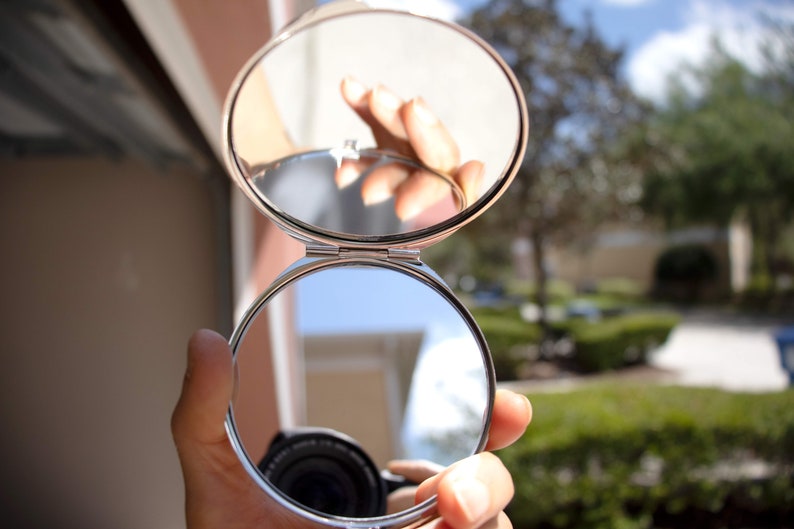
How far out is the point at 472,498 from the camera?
0.58 meters

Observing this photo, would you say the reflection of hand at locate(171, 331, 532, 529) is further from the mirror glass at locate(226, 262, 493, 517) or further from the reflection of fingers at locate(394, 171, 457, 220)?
the reflection of fingers at locate(394, 171, 457, 220)

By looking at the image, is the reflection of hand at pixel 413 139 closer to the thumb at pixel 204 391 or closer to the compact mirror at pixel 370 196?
the compact mirror at pixel 370 196

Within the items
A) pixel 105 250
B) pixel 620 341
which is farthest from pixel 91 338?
pixel 620 341

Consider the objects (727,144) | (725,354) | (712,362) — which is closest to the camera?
(712,362)

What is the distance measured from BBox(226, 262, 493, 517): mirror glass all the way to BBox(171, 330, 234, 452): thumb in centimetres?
4

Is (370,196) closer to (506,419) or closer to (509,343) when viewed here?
(506,419)

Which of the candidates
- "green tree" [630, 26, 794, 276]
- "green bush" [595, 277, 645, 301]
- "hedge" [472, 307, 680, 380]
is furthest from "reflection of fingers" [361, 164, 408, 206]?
"green bush" [595, 277, 645, 301]

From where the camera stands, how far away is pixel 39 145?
233cm

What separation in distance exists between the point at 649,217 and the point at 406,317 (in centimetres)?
2090

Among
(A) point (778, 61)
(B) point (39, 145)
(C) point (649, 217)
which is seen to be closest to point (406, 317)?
(B) point (39, 145)

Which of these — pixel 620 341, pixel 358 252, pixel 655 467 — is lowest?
pixel 620 341

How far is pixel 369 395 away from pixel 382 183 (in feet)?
1.08

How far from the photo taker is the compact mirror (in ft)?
2.13

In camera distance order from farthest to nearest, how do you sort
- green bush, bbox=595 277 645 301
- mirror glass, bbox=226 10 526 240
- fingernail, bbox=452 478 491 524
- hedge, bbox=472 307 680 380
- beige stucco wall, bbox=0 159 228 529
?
1. green bush, bbox=595 277 645 301
2. hedge, bbox=472 307 680 380
3. beige stucco wall, bbox=0 159 228 529
4. mirror glass, bbox=226 10 526 240
5. fingernail, bbox=452 478 491 524
